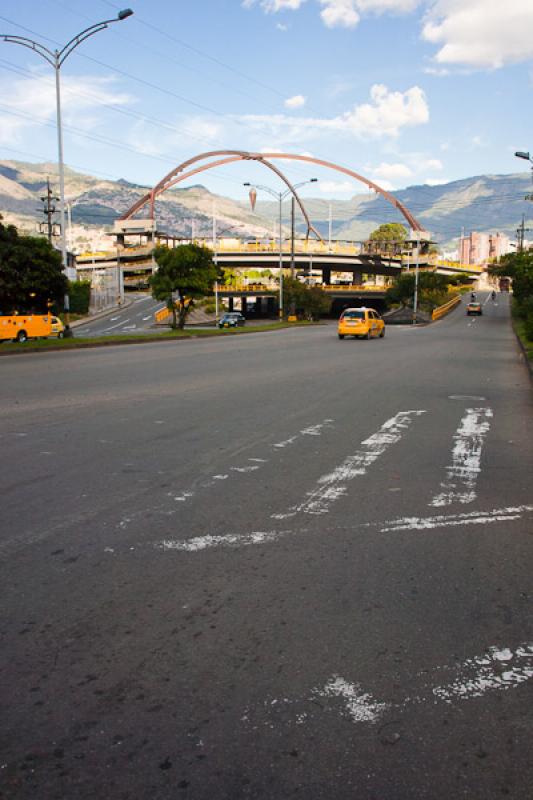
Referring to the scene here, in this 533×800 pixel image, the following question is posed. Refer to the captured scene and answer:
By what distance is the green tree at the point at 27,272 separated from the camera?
27.2 meters

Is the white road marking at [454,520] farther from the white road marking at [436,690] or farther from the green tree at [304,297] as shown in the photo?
the green tree at [304,297]

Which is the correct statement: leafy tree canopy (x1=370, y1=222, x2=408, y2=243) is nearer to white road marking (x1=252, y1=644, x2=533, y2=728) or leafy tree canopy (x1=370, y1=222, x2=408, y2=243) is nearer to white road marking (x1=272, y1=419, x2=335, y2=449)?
white road marking (x1=272, y1=419, x2=335, y2=449)

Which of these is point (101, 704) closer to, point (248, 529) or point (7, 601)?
point (7, 601)

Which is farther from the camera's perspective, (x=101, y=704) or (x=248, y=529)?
(x=248, y=529)

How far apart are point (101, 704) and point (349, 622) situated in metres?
1.44

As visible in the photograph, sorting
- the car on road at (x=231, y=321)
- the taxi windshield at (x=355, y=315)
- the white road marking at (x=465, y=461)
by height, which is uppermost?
the taxi windshield at (x=355, y=315)

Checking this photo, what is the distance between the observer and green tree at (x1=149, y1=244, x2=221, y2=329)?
41.1 meters

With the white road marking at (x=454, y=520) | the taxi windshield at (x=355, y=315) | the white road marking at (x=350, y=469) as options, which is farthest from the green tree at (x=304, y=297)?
the white road marking at (x=454, y=520)

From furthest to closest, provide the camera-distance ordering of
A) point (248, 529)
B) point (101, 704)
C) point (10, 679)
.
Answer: point (248, 529)
point (10, 679)
point (101, 704)

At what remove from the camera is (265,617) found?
376cm

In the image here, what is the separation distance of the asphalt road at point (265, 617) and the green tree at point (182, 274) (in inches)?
1322

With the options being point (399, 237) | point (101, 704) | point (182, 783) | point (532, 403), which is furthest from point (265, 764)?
point (399, 237)

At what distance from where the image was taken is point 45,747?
2.64 meters

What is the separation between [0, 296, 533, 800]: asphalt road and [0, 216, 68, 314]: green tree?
2068 centimetres
